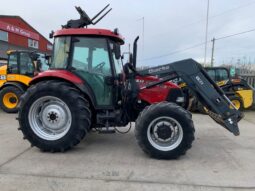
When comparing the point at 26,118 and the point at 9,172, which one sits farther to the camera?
the point at 26,118

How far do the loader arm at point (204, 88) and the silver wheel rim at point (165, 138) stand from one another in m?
0.91

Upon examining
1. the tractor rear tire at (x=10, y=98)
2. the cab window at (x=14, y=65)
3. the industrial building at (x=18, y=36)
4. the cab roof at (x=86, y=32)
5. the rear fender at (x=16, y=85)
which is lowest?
the tractor rear tire at (x=10, y=98)

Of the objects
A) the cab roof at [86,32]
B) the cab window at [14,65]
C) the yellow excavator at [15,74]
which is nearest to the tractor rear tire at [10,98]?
the yellow excavator at [15,74]

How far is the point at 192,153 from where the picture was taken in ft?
20.3

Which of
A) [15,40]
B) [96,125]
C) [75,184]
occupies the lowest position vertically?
[75,184]

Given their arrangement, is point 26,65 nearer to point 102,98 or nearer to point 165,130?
point 102,98

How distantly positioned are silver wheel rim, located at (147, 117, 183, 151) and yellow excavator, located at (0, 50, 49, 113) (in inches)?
284

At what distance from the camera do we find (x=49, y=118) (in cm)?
613

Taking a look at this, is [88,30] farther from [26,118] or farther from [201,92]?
[201,92]

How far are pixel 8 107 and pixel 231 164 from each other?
8800mm

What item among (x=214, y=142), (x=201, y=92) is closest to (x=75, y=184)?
(x=201, y=92)

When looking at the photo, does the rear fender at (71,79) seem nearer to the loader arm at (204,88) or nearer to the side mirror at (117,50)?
the side mirror at (117,50)

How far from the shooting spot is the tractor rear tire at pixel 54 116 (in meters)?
5.88

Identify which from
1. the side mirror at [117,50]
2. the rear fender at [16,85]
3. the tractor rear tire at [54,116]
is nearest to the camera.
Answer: the tractor rear tire at [54,116]
